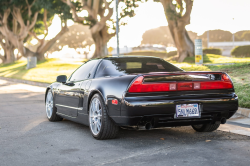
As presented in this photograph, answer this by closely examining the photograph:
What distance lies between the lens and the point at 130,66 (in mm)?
6434

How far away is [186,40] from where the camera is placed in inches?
1195

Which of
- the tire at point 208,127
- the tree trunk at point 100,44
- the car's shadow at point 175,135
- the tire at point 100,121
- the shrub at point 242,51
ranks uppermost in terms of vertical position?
the tree trunk at point 100,44

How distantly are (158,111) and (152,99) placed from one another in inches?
7.2

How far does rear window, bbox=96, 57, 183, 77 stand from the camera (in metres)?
6.12

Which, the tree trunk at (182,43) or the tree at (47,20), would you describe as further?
the tree at (47,20)

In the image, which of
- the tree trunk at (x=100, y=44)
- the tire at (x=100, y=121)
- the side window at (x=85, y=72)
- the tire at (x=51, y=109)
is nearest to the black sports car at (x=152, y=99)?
the tire at (x=100, y=121)

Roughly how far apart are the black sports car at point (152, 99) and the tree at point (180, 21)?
22466 mm

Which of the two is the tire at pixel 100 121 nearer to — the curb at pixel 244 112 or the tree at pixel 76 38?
the curb at pixel 244 112

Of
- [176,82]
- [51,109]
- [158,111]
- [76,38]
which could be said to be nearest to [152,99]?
[158,111]

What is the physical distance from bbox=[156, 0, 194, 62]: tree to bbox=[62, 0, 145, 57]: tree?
8.03 metres

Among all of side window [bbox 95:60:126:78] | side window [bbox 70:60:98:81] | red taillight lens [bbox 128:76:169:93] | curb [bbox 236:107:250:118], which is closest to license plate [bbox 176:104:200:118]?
red taillight lens [bbox 128:76:169:93]

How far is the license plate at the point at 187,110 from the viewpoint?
528 cm

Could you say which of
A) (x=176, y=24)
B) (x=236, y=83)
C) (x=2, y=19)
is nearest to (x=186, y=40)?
(x=176, y=24)

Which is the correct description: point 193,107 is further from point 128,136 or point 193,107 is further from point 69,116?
point 69,116
